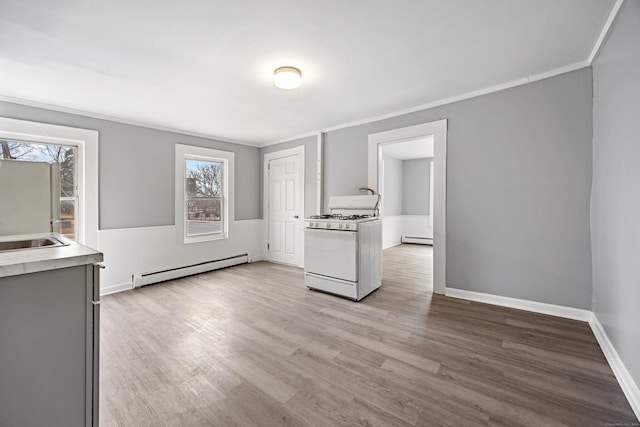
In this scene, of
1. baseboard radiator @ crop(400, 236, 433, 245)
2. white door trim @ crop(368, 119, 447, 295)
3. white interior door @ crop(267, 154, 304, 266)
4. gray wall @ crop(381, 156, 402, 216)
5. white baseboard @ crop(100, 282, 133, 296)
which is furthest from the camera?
baseboard radiator @ crop(400, 236, 433, 245)

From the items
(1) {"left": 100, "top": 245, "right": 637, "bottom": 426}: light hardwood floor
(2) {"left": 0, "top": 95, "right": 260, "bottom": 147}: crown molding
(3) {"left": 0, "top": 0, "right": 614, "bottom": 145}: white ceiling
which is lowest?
(1) {"left": 100, "top": 245, "right": 637, "bottom": 426}: light hardwood floor

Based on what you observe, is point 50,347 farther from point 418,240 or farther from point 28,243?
point 418,240

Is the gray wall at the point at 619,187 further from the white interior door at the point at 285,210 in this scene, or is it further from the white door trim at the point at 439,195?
the white interior door at the point at 285,210

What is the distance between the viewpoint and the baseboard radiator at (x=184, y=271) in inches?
149

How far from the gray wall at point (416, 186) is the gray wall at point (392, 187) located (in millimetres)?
189

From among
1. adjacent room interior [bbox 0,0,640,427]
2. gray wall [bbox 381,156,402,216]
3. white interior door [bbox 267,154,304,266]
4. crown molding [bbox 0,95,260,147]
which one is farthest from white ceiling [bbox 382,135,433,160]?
crown molding [bbox 0,95,260,147]

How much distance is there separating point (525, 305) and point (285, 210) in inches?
150

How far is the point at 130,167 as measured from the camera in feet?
12.4

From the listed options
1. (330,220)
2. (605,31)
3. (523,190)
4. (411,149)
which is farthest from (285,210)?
(605,31)

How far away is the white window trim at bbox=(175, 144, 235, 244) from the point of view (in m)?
4.27

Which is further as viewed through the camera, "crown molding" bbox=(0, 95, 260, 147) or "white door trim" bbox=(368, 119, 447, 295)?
"white door trim" bbox=(368, 119, 447, 295)

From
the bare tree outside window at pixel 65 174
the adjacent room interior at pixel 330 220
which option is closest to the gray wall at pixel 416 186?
the adjacent room interior at pixel 330 220

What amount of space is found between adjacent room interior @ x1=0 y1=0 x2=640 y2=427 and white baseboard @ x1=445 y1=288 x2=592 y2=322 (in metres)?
0.01

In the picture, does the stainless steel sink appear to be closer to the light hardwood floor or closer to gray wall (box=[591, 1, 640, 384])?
the light hardwood floor
